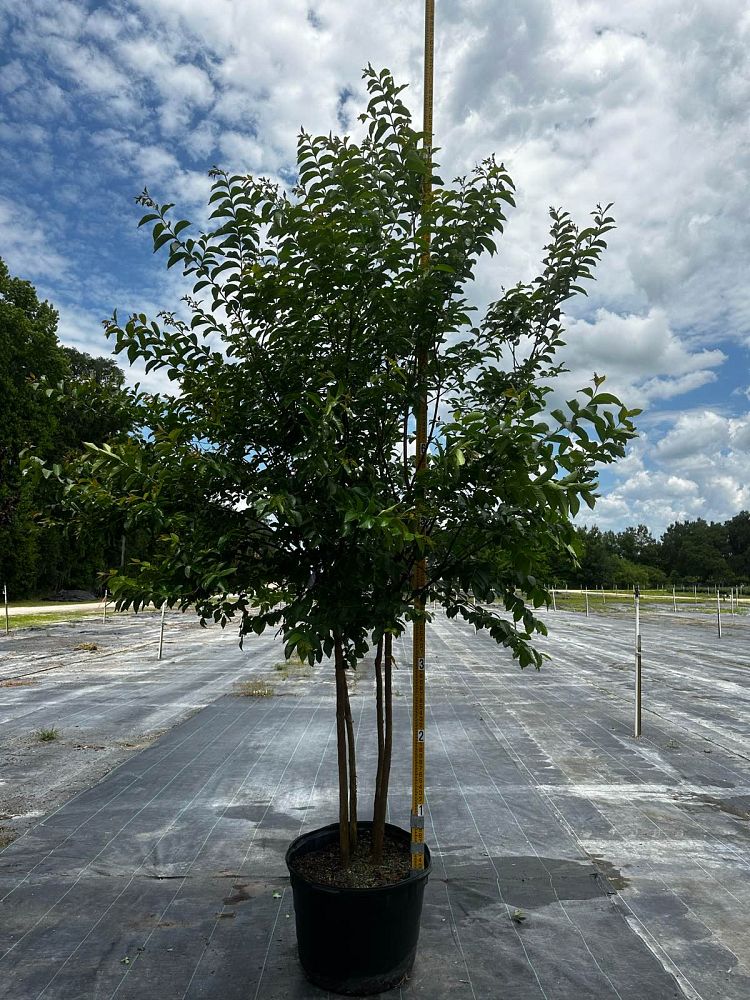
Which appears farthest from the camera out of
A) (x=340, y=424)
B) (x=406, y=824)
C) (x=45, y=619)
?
(x=45, y=619)

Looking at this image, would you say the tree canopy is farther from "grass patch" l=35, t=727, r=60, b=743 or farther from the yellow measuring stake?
"grass patch" l=35, t=727, r=60, b=743

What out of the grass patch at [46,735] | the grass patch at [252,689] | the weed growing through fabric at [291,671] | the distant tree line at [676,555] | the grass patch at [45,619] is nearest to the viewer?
the grass patch at [46,735]

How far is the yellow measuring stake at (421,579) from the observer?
11.9 ft

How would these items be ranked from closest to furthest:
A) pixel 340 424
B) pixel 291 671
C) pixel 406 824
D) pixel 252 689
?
pixel 340 424
pixel 406 824
pixel 252 689
pixel 291 671

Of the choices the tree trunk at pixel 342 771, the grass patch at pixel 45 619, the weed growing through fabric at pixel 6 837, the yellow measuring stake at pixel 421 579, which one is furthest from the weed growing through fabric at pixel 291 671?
the grass patch at pixel 45 619

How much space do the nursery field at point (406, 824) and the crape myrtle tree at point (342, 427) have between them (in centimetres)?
113

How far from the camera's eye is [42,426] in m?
39.6

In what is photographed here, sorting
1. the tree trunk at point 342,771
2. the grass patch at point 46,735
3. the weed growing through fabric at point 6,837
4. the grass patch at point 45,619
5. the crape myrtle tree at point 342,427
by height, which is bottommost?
the grass patch at point 45,619

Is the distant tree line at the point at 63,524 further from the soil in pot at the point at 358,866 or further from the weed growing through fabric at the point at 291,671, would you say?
the weed growing through fabric at the point at 291,671

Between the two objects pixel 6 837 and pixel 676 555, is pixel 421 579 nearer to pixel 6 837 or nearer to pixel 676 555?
pixel 6 837

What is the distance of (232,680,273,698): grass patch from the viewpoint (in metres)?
12.1

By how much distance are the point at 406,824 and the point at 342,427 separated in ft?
14.3

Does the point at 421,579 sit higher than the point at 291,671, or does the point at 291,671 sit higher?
the point at 421,579

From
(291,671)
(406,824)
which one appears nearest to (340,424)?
(406,824)
